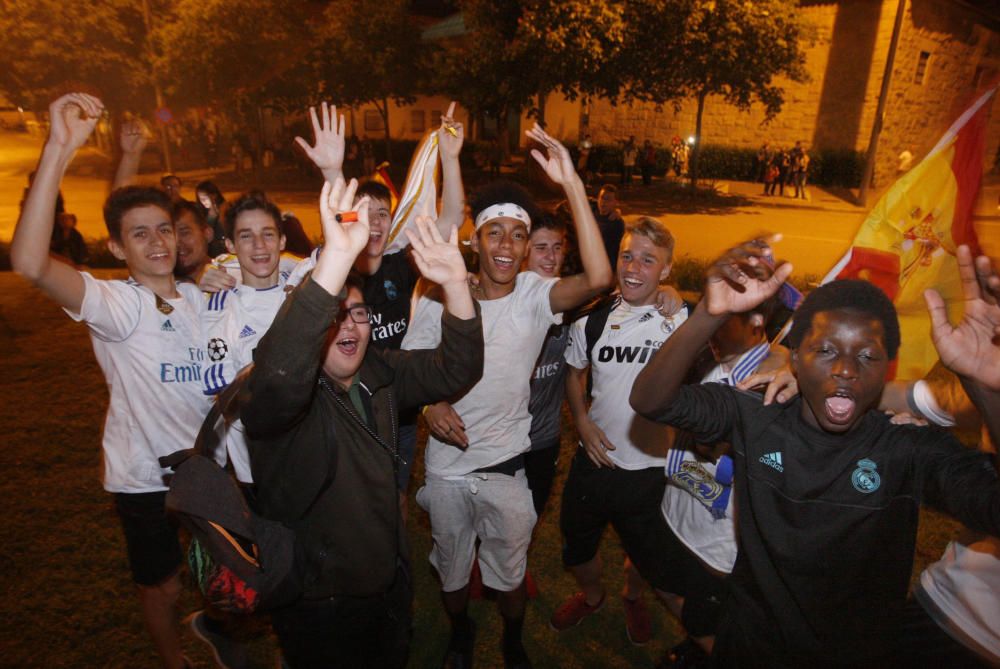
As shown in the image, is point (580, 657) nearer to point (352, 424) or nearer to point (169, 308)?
point (352, 424)

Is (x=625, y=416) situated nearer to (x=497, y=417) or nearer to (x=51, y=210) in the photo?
(x=497, y=417)

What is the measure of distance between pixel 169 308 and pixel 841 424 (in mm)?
2803

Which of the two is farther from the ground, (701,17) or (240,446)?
(701,17)

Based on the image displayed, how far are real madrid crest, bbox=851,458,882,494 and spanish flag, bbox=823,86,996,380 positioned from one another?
103 cm

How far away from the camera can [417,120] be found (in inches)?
1661

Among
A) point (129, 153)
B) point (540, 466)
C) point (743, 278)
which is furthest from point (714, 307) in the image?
point (129, 153)

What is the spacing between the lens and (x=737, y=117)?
29500 mm

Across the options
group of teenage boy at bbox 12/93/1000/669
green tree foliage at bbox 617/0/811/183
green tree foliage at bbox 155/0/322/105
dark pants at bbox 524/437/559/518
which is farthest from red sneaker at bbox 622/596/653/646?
green tree foliage at bbox 155/0/322/105

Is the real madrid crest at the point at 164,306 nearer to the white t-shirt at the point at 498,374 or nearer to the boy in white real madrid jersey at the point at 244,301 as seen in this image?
the boy in white real madrid jersey at the point at 244,301

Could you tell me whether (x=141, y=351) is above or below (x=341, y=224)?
below

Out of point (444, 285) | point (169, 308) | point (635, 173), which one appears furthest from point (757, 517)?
point (635, 173)

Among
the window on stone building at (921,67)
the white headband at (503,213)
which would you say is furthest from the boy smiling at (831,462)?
the window on stone building at (921,67)

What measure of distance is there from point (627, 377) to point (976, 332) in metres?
1.59

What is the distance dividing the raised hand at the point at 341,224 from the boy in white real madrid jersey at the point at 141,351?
1.26m
